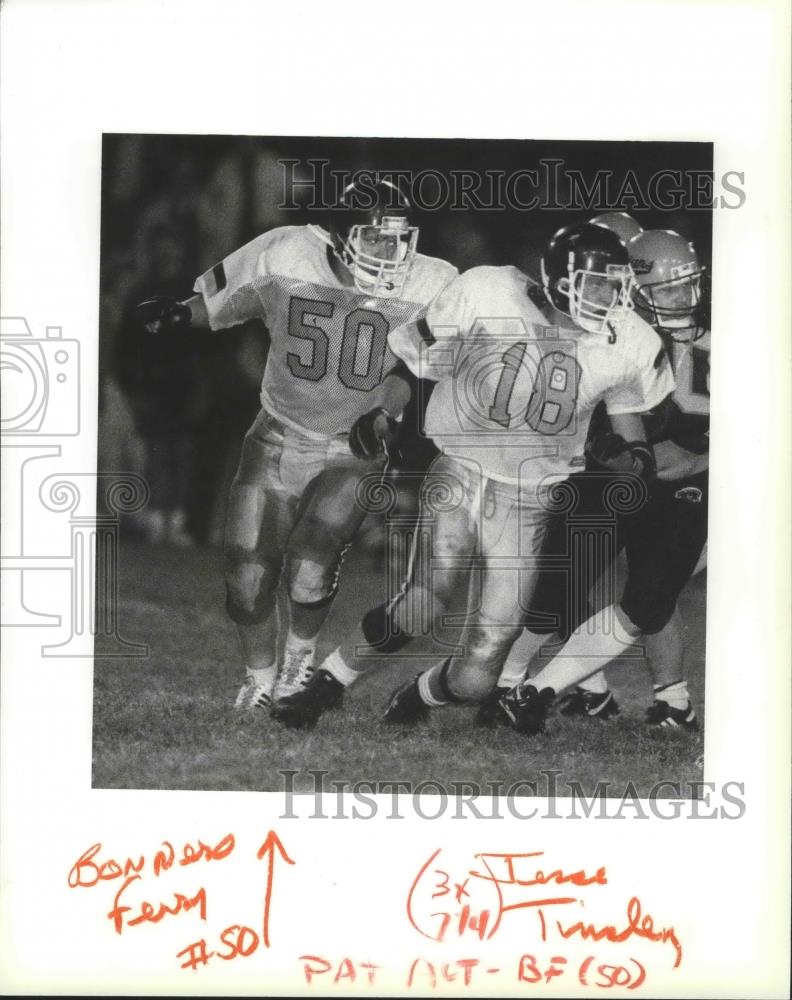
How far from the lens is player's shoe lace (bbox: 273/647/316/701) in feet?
7.04

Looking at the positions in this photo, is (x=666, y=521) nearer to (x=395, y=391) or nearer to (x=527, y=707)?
(x=527, y=707)

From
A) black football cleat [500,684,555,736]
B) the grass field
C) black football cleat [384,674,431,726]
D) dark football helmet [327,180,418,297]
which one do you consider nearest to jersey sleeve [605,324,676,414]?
the grass field

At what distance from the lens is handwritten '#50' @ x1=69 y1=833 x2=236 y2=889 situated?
2119 mm

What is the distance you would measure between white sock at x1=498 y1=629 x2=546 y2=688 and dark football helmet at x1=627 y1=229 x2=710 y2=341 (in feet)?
2.46

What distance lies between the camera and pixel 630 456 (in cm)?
215

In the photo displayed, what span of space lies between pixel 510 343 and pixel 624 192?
0.43 meters

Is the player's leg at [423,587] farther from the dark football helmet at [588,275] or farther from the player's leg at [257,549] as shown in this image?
the dark football helmet at [588,275]

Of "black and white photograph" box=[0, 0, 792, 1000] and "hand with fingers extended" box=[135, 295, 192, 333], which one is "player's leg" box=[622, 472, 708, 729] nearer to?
"black and white photograph" box=[0, 0, 792, 1000]

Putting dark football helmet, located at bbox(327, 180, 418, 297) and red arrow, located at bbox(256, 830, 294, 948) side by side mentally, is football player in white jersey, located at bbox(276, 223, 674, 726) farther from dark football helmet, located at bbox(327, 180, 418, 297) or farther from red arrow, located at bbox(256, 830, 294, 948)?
red arrow, located at bbox(256, 830, 294, 948)

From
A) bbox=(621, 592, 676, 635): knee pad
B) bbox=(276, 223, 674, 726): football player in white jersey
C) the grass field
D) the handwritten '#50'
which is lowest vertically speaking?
the handwritten '#50'

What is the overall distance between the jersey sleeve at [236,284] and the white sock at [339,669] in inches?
31.1

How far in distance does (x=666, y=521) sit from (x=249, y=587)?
3.14 ft

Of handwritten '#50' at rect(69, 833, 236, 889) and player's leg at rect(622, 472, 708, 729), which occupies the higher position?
player's leg at rect(622, 472, 708, 729)

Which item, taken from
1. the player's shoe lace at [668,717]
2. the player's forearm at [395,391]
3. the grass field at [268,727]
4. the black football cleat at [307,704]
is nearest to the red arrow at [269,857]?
the grass field at [268,727]
